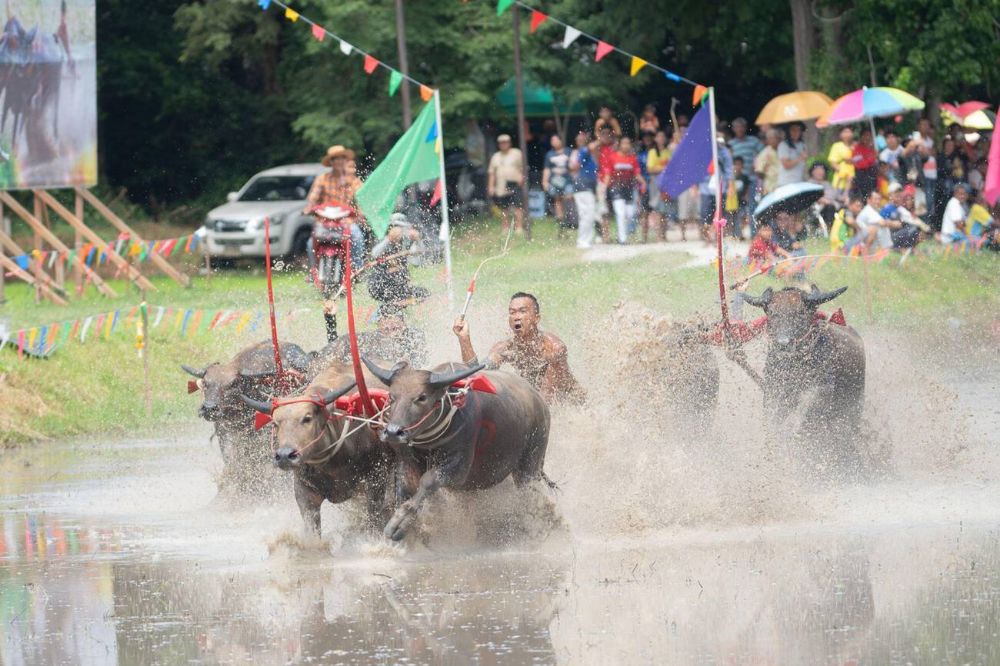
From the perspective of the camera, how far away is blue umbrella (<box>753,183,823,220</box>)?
79.3 feet

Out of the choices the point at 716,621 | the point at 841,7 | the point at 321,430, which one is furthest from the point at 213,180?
the point at 716,621

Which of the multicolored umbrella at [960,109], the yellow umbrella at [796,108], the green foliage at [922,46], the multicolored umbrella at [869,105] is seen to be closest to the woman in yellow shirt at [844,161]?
the multicolored umbrella at [869,105]

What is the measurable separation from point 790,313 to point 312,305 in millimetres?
8662

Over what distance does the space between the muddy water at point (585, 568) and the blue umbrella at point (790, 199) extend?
8.30m

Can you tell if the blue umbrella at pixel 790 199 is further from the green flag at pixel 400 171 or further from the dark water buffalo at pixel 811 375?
the dark water buffalo at pixel 811 375

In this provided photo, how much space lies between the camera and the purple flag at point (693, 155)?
19266mm

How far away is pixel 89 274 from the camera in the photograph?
25125 millimetres

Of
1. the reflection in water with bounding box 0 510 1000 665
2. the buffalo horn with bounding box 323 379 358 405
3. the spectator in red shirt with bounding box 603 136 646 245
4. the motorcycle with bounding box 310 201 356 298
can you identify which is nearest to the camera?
the reflection in water with bounding box 0 510 1000 665

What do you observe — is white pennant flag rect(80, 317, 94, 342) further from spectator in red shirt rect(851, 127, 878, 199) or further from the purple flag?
spectator in red shirt rect(851, 127, 878, 199)

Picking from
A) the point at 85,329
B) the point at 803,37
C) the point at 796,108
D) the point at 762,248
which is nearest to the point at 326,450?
the point at 85,329

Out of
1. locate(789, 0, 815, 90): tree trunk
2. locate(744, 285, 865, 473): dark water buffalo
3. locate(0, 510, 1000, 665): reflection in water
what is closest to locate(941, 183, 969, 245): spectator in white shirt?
locate(789, 0, 815, 90): tree trunk

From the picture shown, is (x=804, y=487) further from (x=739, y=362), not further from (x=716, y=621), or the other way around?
(x=716, y=621)

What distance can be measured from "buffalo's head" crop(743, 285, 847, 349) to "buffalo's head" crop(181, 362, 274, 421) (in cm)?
368

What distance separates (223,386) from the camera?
1378 cm
